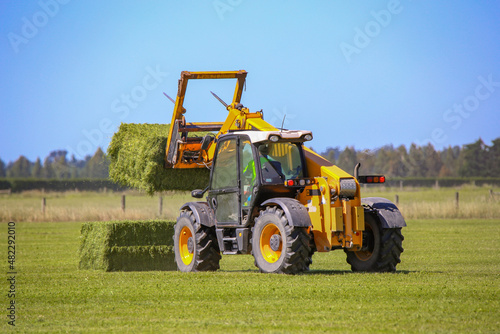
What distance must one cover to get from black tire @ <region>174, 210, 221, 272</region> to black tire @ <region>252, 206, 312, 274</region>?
4.75 feet

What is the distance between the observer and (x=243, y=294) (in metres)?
10.2

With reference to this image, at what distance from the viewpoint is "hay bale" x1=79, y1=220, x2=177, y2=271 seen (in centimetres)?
1467

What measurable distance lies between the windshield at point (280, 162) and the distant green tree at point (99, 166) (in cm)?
415

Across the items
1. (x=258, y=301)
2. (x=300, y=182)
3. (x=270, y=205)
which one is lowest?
(x=258, y=301)

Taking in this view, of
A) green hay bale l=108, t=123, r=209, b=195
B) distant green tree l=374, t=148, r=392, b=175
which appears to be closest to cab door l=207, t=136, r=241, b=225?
green hay bale l=108, t=123, r=209, b=195

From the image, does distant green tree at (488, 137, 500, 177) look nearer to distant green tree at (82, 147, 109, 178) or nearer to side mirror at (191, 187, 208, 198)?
distant green tree at (82, 147, 109, 178)

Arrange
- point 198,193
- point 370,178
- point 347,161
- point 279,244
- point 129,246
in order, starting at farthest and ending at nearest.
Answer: point 347,161, point 129,246, point 198,193, point 370,178, point 279,244

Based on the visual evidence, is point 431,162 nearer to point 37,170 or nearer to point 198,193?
point 37,170

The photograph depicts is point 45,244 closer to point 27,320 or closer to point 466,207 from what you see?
point 27,320

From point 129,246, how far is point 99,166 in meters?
1.89

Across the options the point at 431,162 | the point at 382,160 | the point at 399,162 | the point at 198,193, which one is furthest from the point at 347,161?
the point at 382,160

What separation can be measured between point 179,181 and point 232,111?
170cm

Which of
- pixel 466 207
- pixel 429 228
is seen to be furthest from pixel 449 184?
pixel 429 228

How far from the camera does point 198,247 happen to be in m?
13.6
